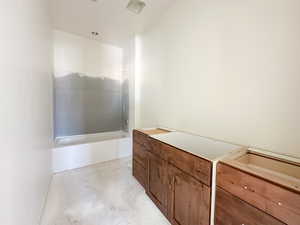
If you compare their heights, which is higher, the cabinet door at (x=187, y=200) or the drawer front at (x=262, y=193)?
the drawer front at (x=262, y=193)

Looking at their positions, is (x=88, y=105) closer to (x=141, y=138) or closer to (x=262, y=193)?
(x=141, y=138)

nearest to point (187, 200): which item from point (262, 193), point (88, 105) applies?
point (262, 193)

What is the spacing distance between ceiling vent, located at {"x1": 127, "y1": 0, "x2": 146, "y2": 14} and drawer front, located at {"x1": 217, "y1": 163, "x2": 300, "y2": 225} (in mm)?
2421

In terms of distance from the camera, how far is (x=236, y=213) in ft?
2.99

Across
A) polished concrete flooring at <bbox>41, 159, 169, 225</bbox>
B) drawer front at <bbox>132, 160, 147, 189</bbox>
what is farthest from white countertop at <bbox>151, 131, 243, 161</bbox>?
polished concrete flooring at <bbox>41, 159, 169, 225</bbox>

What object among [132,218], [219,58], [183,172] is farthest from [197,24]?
[132,218]

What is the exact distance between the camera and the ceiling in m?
2.19

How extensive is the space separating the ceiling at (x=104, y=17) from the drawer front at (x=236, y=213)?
98.1 inches

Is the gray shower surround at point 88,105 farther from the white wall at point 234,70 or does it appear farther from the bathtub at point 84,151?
the white wall at point 234,70

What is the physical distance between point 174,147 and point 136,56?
7.61ft

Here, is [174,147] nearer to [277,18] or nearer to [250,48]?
[250,48]

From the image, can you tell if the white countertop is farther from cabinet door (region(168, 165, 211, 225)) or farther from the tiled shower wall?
the tiled shower wall

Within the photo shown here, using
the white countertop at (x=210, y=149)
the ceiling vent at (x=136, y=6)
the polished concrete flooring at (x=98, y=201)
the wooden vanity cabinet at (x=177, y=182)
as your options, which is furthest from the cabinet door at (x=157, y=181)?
the ceiling vent at (x=136, y=6)

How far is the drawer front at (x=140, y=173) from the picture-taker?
6.38ft
